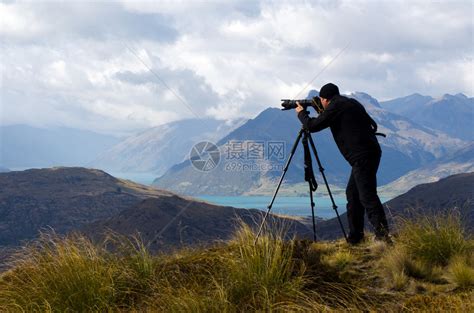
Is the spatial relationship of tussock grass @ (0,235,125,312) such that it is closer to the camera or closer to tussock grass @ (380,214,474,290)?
tussock grass @ (380,214,474,290)

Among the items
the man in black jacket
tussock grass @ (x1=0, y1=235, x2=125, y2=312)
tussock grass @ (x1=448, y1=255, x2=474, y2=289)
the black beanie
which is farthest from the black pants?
tussock grass @ (x1=0, y1=235, x2=125, y2=312)

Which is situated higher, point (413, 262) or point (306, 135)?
point (306, 135)

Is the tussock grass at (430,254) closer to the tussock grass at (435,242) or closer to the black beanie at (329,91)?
the tussock grass at (435,242)

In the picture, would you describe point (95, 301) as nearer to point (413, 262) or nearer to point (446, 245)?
point (413, 262)

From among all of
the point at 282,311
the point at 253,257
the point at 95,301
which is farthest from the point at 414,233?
the point at 95,301

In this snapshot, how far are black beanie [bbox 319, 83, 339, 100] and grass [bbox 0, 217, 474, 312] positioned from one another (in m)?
2.31

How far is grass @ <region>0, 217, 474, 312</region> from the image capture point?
489 cm

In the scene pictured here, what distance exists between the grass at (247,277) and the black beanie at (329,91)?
2.31 m

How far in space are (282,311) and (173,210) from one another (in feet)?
610

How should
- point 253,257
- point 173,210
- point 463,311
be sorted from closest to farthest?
point 463,311, point 253,257, point 173,210

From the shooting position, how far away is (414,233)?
6957mm

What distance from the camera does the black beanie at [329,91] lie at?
24.3 ft

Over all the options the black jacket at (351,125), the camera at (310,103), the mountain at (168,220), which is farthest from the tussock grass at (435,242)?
the mountain at (168,220)

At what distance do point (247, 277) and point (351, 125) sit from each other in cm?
310
